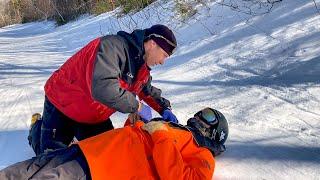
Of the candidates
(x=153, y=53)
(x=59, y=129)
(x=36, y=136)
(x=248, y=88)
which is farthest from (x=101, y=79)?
(x=248, y=88)

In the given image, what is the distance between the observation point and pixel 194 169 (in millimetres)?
2924

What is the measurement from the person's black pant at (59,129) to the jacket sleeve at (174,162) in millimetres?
1014

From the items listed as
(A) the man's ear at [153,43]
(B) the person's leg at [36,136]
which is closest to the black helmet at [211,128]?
(A) the man's ear at [153,43]

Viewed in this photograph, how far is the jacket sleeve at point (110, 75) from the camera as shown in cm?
318

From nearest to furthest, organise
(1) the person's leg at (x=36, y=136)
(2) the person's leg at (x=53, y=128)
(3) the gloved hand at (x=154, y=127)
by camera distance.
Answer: (3) the gloved hand at (x=154, y=127) → (2) the person's leg at (x=53, y=128) → (1) the person's leg at (x=36, y=136)

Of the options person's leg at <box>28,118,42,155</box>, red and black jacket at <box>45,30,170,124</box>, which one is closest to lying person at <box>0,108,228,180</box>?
red and black jacket at <box>45,30,170,124</box>

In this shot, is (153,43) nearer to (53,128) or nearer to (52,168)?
(52,168)

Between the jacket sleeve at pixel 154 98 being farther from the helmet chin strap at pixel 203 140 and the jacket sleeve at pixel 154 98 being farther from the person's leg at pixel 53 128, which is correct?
the person's leg at pixel 53 128

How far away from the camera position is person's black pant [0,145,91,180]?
2805mm

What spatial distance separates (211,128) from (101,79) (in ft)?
2.89

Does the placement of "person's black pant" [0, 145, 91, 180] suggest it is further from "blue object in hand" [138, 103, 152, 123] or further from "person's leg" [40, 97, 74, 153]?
"person's leg" [40, 97, 74, 153]

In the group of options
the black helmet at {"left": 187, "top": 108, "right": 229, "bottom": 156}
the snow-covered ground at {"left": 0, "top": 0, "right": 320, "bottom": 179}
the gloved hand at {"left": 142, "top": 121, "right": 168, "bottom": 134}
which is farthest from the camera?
the snow-covered ground at {"left": 0, "top": 0, "right": 320, "bottom": 179}

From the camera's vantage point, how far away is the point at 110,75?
3.19 m

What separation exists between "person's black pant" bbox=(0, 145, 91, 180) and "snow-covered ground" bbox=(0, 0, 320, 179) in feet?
3.18
